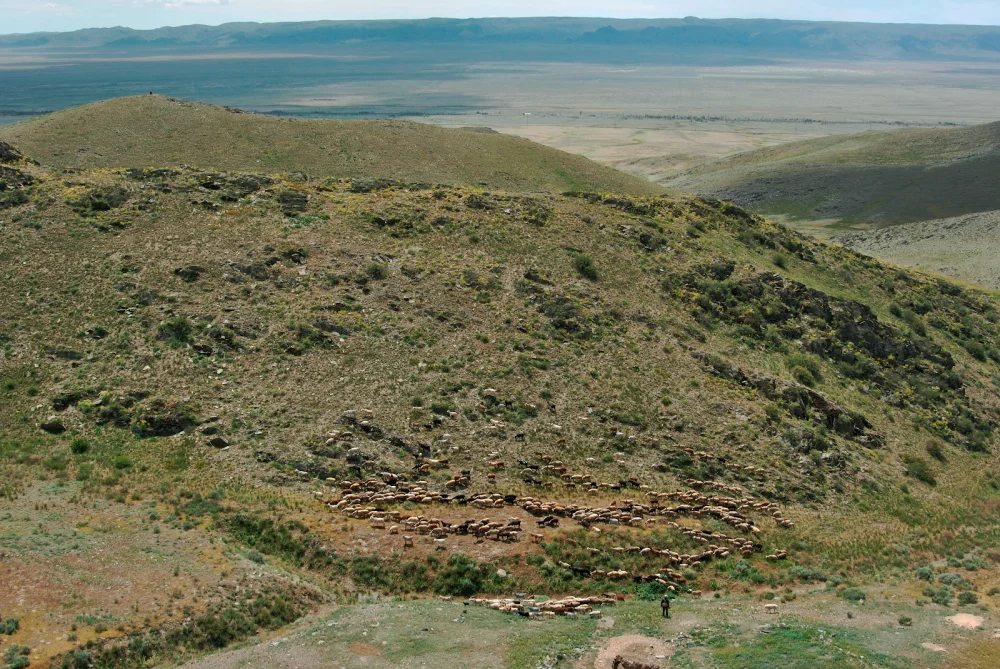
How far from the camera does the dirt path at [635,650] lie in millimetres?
17047

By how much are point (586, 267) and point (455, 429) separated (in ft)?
48.5

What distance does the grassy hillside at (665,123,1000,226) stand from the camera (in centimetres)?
10275

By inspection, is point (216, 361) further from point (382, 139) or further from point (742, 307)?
point (382, 139)

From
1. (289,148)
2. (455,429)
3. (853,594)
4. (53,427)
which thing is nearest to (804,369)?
(853,594)

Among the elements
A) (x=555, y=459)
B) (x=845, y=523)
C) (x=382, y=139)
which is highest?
(x=382, y=139)

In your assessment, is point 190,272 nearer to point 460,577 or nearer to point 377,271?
point 377,271

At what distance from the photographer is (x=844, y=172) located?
119 meters

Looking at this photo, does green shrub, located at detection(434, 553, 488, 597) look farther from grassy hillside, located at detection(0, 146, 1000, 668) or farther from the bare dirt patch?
the bare dirt patch

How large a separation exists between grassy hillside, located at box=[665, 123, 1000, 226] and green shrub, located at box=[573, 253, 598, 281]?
73129mm

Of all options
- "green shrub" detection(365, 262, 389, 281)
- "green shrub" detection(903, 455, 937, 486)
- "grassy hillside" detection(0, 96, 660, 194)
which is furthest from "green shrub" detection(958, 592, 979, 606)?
"grassy hillside" detection(0, 96, 660, 194)

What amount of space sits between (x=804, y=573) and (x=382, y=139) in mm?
56286

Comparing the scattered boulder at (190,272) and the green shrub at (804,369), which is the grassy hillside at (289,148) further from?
the green shrub at (804,369)

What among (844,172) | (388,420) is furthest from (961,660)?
(844,172)

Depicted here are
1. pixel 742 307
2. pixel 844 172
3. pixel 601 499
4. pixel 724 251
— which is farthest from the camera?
pixel 844 172
